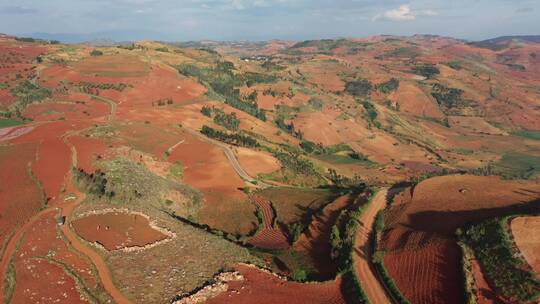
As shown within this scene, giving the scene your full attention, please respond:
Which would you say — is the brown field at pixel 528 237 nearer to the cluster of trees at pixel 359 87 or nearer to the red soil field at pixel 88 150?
the red soil field at pixel 88 150

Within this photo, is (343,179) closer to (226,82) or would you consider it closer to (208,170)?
(208,170)

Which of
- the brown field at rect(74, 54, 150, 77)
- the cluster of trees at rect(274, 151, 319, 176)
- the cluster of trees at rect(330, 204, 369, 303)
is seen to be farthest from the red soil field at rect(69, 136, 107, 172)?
the brown field at rect(74, 54, 150, 77)

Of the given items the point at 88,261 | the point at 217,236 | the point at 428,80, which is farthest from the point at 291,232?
the point at 428,80

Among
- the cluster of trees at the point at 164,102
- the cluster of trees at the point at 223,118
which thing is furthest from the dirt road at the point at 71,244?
the cluster of trees at the point at 164,102

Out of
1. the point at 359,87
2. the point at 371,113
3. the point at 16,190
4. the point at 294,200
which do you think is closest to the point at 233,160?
the point at 294,200

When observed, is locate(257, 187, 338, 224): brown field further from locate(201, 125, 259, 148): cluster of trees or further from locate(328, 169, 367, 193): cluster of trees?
locate(201, 125, 259, 148): cluster of trees
